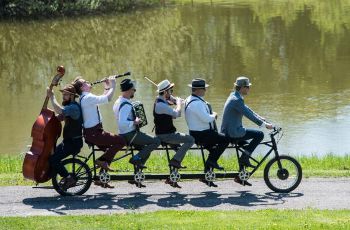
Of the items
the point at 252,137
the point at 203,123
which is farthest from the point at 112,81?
the point at 252,137

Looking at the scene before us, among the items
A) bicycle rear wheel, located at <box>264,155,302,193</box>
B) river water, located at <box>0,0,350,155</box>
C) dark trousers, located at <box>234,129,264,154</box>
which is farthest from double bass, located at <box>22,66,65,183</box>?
river water, located at <box>0,0,350,155</box>

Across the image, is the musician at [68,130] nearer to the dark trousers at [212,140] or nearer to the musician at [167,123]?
the musician at [167,123]

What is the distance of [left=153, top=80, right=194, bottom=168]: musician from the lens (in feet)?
40.3

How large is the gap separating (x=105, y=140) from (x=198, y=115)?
1549 millimetres

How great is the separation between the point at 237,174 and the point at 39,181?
3.19m

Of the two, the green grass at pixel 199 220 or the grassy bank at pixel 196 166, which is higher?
the grassy bank at pixel 196 166

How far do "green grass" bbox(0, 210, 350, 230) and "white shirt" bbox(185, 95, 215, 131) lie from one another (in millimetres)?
2014

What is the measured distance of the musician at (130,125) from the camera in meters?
12.1

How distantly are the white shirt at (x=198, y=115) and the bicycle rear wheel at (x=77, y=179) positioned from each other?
1861mm

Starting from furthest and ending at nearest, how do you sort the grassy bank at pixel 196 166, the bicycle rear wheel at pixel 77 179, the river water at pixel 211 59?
the river water at pixel 211 59 → the grassy bank at pixel 196 166 → the bicycle rear wheel at pixel 77 179

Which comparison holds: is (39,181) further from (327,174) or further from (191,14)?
(191,14)

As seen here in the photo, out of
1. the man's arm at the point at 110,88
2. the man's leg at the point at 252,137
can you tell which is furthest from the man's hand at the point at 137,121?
the man's leg at the point at 252,137

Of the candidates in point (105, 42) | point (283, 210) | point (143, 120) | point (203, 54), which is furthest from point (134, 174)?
point (105, 42)

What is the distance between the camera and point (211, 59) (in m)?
37.2
